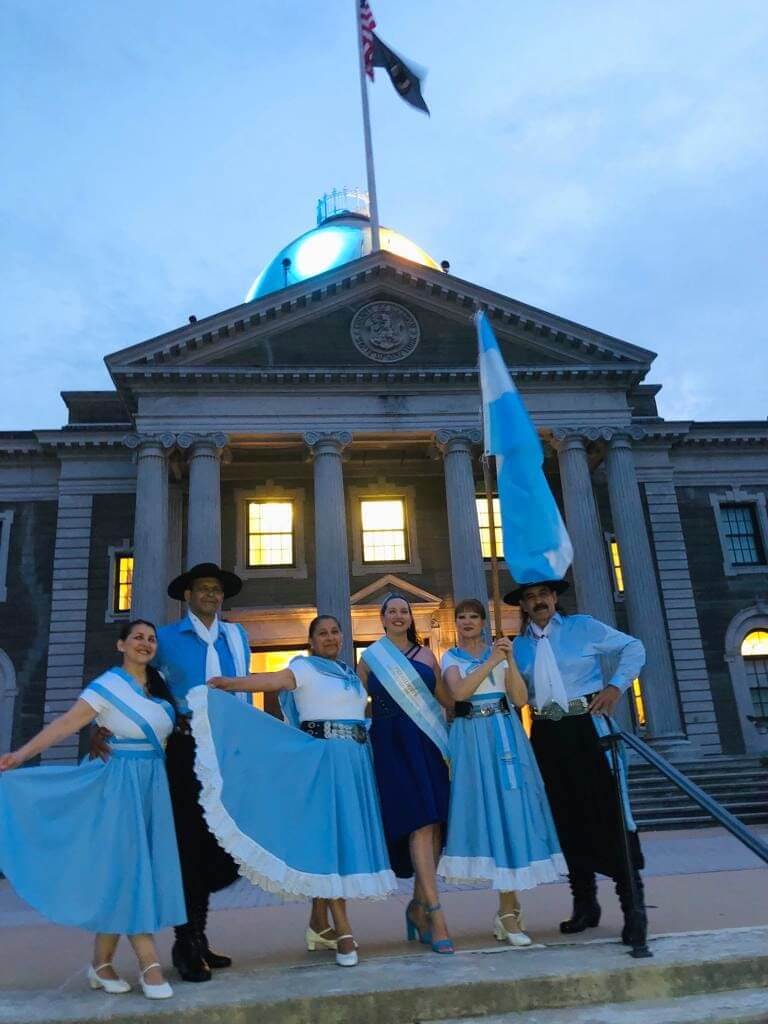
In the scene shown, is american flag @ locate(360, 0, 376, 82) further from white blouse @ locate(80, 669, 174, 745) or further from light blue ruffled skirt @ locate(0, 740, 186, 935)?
light blue ruffled skirt @ locate(0, 740, 186, 935)

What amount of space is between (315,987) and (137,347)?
20.4m

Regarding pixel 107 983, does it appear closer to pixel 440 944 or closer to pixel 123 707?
pixel 123 707

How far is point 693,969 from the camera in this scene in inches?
179

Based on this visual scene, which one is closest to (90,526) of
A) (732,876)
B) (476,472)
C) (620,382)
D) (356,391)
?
(356,391)

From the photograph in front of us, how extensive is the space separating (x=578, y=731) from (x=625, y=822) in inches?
27.3

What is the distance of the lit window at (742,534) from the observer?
27484 mm

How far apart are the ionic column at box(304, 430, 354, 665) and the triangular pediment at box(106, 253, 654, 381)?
2.31 meters

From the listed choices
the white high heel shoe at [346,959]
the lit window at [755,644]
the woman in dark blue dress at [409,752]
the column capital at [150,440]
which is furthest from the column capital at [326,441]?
the white high heel shoe at [346,959]

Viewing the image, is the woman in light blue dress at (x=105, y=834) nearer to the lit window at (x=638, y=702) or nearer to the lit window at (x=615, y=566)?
the lit window at (x=638, y=702)

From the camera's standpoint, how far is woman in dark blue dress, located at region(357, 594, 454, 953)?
218 inches

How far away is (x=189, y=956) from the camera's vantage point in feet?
16.2

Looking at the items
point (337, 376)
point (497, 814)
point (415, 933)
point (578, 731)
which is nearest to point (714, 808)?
point (578, 731)

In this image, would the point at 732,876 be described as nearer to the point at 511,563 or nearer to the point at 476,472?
the point at 511,563

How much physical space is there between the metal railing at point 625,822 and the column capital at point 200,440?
1764 cm
